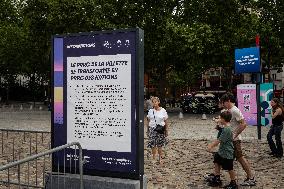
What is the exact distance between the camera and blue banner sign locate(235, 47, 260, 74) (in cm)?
1592

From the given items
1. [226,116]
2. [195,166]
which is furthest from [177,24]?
[226,116]

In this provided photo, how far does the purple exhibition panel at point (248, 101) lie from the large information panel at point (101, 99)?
41.7ft

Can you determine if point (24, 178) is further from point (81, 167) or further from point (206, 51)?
point (206, 51)

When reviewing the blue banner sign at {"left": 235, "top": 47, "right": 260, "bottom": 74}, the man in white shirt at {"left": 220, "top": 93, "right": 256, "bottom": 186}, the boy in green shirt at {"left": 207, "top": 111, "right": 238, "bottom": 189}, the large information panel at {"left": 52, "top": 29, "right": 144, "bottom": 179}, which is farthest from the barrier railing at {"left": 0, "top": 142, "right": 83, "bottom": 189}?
the blue banner sign at {"left": 235, "top": 47, "right": 260, "bottom": 74}

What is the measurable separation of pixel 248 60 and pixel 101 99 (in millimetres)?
11561

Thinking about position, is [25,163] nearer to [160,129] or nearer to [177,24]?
[160,129]

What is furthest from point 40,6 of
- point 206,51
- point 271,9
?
point 271,9

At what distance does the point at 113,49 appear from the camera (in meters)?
5.87

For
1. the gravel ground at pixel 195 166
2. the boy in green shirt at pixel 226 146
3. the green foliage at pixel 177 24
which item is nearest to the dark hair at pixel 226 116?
the boy in green shirt at pixel 226 146

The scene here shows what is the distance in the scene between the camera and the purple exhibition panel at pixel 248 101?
1775 cm

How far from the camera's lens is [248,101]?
18.0m

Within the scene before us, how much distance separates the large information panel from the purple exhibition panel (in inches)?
500

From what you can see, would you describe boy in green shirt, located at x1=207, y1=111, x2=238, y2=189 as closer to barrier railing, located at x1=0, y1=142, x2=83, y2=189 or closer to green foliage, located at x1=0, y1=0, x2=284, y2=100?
barrier railing, located at x1=0, y1=142, x2=83, y2=189

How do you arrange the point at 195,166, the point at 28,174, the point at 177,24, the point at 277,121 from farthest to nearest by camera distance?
1. the point at 177,24
2. the point at 277,121
3. the point at 195,166
4. the point at 28,174
